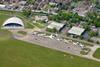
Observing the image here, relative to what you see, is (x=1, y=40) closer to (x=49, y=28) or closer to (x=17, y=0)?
(x=49, y=28)

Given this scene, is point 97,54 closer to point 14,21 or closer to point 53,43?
point 53,43

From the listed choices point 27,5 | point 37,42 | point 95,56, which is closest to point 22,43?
point 37,42

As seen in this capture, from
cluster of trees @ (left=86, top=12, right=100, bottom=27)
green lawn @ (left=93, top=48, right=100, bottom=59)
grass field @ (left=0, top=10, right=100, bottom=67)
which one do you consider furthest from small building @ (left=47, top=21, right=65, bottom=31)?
green lawn @ (left=93, top=48, right=100, bottom=59)

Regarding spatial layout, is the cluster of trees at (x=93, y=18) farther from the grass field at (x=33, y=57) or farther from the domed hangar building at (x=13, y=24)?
the domed hangar building at (x=13, y=24)

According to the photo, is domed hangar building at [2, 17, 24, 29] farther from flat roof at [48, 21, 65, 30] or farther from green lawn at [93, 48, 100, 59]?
green lawn at [93, 48, 100, 59]

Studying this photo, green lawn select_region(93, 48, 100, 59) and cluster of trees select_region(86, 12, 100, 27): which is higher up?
cluster of trees select_region(86, 12, 100, 27)

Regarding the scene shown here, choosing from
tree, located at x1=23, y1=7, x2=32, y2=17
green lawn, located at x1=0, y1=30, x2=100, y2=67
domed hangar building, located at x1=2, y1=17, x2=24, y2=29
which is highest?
tree, located at x1=23, y1=7, x2=32, y2=17

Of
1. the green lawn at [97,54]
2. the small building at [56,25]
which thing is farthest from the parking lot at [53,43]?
the small building at [56,25]

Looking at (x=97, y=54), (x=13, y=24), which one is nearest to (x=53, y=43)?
(x=97, y=54)
